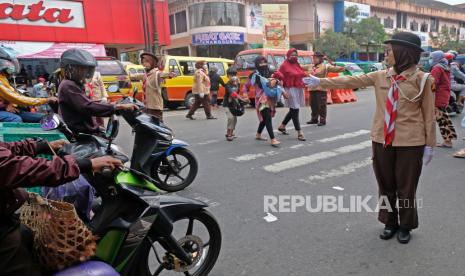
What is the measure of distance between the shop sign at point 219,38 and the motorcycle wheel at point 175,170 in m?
28.2

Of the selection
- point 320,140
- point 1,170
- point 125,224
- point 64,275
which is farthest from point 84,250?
point 320,140

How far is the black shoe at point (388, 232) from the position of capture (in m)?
3.43

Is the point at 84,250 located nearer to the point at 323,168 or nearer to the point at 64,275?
the point at 64,275

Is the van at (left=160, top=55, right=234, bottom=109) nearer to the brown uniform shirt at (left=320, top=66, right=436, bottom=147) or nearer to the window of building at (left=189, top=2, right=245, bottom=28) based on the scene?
the brown uniform shirt at (left=320, top=66, right=436, bottom=147)

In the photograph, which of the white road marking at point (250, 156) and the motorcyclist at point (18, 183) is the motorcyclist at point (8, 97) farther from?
the motorcyclist at point (18, 183)

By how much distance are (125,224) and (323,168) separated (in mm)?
4044

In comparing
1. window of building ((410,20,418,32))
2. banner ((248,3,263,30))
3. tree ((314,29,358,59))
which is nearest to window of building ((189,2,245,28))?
banner ((248,3,263,30))

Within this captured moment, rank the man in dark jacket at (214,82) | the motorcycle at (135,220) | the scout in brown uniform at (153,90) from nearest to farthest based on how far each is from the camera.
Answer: the motorcycle at (135,220)
the scout in brown uniform at (153,90)
the man in dark jacket at (214,82)

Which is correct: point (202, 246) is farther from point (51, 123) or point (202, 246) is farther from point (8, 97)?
point (8, 97)

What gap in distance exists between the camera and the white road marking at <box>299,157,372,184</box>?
5.19 metres

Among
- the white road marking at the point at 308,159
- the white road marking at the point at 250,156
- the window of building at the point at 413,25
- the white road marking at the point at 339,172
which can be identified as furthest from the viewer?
the window of building at the point at 413,25

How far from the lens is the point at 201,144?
300 inches

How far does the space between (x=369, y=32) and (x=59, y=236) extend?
38052 millimetres

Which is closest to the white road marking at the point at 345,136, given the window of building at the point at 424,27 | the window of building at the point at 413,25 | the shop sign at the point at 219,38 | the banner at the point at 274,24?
the banner at the point at 274,24
